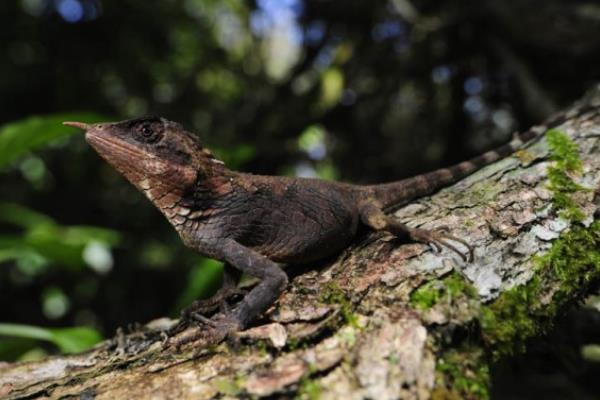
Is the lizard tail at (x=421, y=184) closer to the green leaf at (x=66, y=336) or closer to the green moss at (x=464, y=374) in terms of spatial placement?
the green moss at (x=464, y=374)

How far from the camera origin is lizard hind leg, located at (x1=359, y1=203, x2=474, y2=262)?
364cm

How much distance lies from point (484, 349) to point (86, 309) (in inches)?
308

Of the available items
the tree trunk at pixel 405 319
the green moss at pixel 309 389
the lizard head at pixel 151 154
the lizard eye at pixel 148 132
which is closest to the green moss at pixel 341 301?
the tree trunk at pixel 405 319

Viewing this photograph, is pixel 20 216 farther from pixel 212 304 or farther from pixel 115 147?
pixel 212 304

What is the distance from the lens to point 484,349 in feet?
9.91

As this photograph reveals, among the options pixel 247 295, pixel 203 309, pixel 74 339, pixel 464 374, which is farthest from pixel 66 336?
pixel 464 374

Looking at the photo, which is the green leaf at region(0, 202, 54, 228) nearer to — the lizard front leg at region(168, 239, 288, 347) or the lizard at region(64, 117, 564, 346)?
the lizard at region(64, 117, 564, 346)

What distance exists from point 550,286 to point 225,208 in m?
2.20

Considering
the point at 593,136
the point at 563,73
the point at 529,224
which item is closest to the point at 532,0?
the point at 563,73

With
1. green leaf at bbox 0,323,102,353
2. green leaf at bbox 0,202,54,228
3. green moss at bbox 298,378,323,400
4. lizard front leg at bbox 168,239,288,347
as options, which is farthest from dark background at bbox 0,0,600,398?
green moss at bbox 298,378,323,400

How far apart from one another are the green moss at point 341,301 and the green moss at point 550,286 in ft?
2.25

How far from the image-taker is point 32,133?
18.0 ft

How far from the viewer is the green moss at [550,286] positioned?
10.3ft

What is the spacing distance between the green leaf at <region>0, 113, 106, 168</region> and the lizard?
143 centimetres
